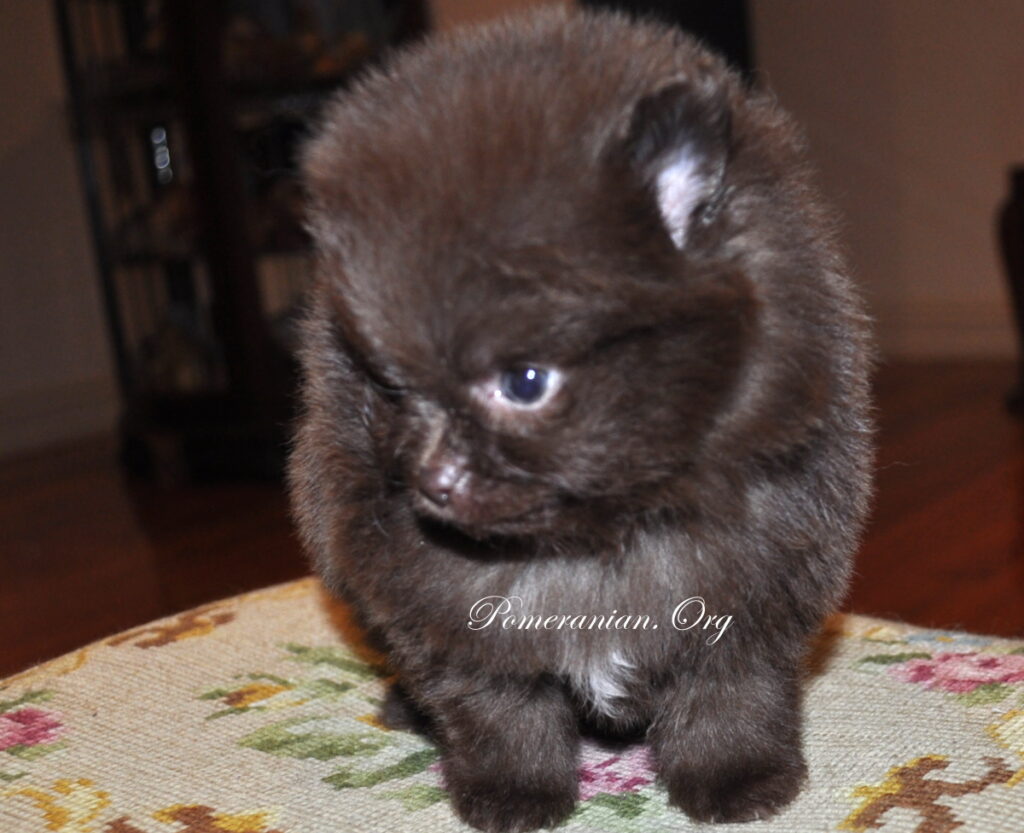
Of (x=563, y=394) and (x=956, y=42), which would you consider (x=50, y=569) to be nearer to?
(x=563, y=394)

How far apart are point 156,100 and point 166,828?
3028mm

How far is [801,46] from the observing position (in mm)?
5242

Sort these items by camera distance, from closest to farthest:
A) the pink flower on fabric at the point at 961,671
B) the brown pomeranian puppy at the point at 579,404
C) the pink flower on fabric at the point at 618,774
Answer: the brown pomeranian puppy at the point at 579,404 → the pink flower on fabric at the point at 618,774 → the pink flower on fabric at the point at 961,671

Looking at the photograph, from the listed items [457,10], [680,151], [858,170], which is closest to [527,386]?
[680,151]

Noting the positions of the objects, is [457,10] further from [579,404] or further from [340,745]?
[579,404]

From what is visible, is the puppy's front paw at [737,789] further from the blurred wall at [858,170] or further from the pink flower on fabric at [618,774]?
the blurred wall at [858,170]

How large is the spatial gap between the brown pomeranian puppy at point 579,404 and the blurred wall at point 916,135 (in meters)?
3.92

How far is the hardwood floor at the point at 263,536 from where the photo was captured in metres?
2.72

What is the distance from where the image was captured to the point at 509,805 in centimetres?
129

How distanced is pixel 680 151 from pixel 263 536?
2.69 meters

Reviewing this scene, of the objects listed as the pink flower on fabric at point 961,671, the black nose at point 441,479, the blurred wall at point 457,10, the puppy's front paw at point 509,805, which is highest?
the blurred wall at point 457,10

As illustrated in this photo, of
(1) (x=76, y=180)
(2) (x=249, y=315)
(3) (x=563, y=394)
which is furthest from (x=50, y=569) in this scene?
(3) (x=563, y=394)

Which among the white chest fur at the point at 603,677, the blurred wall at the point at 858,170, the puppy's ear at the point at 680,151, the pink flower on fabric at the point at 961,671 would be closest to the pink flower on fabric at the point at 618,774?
the white chest fur at the point at 603,677

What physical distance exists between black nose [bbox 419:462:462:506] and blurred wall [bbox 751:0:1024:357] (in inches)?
164
